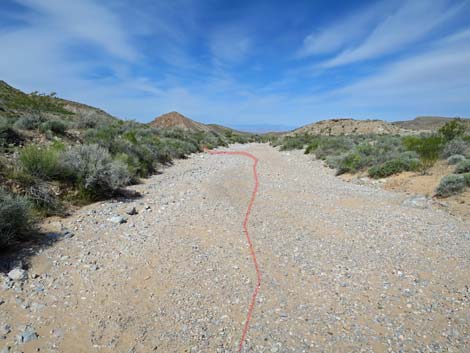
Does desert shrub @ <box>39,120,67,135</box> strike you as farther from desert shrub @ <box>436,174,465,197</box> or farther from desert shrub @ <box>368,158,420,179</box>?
desert shrub @ <box>436,174,465,197</box>

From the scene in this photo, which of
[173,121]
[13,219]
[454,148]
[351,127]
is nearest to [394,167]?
[454,148]

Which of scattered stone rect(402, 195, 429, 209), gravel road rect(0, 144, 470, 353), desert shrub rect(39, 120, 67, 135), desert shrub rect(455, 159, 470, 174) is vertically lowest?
gravel road rect(0, 144, 470, 353)

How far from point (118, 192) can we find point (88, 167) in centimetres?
95

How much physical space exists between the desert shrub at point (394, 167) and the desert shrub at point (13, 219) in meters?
10.6

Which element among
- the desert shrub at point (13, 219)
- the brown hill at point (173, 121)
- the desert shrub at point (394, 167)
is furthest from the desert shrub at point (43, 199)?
the brown hill at point (173, 121)

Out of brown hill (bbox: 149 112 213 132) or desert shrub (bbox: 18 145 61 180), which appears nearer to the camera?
desert shrub (bbox: 18 145 61 180)

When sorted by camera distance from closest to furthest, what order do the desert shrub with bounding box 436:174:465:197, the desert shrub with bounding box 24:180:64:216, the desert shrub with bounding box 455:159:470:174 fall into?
the desert shrub with bounding box 24:180:64:216, the desert shrub with bounding box 436:174:465:197, the desert shrub with bounding box 455:159:470:174

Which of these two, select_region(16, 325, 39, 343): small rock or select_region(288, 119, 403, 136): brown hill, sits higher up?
select_region(288, 119, 403, 136): brown hill

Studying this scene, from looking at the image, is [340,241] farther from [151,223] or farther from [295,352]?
[151,223]

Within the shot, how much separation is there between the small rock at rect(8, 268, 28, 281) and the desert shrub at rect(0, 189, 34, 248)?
56 cm

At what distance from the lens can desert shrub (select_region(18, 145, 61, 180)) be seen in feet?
17.8

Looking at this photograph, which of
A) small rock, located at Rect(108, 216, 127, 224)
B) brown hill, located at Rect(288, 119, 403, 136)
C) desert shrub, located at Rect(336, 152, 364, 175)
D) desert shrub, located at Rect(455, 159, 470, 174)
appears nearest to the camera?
small rock, located at Rect(108, 216, 127, 224)

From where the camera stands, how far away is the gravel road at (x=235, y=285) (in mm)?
2619

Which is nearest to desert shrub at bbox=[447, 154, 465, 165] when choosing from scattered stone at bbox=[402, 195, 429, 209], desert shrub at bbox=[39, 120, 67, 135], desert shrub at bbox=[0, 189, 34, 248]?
scattered stone at bbox=[402, 195, 429, 209]
